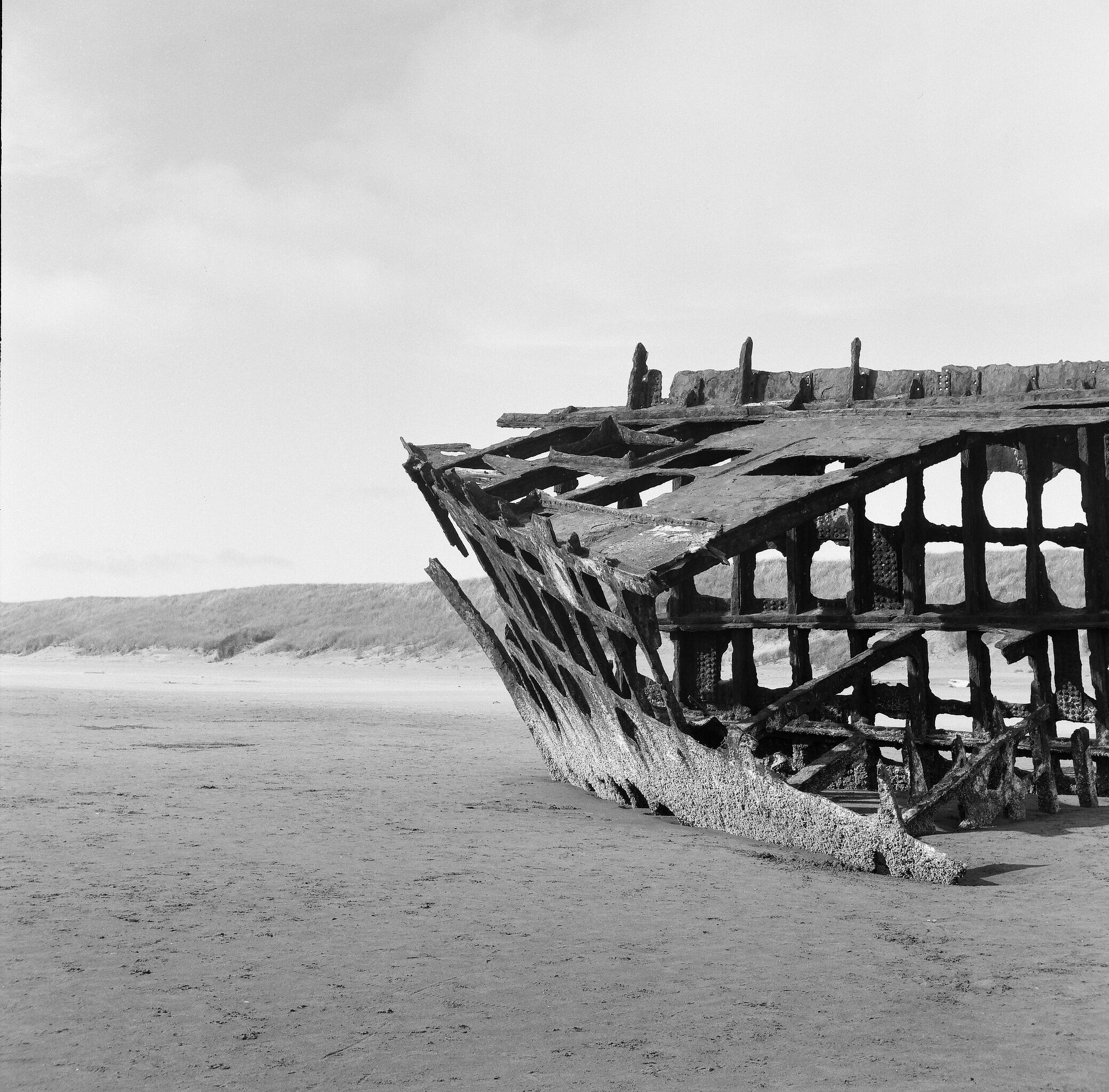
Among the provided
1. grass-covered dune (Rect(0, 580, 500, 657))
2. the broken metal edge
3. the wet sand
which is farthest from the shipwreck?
grass-covered dune (Rect(0, 580, 500, 657))

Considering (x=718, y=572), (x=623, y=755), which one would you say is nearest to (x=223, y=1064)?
(x=623, y=755)

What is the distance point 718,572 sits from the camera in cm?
4847

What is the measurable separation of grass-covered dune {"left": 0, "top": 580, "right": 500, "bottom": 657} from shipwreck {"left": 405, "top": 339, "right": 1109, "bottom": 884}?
3019cm

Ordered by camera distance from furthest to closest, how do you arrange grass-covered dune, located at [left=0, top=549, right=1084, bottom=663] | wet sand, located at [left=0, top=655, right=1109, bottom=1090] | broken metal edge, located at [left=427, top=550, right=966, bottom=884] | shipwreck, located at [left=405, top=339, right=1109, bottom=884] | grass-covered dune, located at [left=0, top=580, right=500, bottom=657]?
1. grass-covered dune, located at [left=0, top=580, right=500, bottom=657]
2. grass-covered dune, located at [left=0, top=549, right=1084, bottom=663]
3. shipwreck, located at [left=405, top=339, right=1109, bottom=884]
4. broken metal edge, located at [left=427, top=550, right=966, bottom=884]
5. wet sand, located at [left=0, top=655, right=1109, bottom=1090]

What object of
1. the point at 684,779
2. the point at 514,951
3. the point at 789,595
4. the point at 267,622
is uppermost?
the point at 267,622

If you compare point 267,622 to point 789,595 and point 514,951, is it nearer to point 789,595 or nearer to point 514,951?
point 789,595

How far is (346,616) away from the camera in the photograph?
5328 centimetres

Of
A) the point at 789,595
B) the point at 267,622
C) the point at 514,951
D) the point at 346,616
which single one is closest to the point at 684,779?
the point at 789,595

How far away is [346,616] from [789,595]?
42897mm

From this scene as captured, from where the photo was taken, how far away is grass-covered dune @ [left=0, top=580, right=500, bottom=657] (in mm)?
46719

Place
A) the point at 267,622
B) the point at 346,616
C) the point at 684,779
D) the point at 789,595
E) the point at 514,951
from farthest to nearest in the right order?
the point at 267,622
the point at 346,616
the point at 789,595
the point at 684,779
the point at 514,951

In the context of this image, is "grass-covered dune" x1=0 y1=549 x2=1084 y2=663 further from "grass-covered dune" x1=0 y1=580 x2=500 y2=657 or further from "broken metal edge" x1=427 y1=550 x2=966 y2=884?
"broken metal edge" x1=427 y1=550 x2=966 y2=884

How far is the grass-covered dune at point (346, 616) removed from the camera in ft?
143

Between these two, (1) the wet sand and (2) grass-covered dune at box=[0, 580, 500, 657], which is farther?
(2) grass-covered dune at box=[0, 580, 500, 657]
